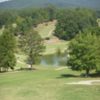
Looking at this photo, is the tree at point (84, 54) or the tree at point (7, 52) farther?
the tree at point (7, 52)

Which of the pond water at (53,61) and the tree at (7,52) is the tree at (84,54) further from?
the pond water at (53,61)

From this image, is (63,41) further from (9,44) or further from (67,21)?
(9,44)

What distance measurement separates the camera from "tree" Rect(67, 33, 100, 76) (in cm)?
5388

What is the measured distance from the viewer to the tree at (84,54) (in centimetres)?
5388

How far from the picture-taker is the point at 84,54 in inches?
2156

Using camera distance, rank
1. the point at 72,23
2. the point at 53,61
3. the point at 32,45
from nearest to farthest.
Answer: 1. the point at 32,45
2. the point at 53,61
3. the point at 72,23

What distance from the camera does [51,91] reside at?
3881 centimetres

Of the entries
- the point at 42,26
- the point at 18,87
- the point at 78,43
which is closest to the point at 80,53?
the point at 78,43

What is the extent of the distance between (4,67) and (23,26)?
102566 millimetres

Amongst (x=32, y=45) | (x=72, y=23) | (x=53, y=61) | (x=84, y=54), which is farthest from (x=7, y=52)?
(x=72, y=23)

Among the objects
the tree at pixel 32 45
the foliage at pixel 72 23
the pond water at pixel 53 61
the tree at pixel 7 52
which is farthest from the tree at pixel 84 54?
the foliage at pixel 72 23

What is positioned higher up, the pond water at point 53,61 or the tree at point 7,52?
the tree at point 7,52

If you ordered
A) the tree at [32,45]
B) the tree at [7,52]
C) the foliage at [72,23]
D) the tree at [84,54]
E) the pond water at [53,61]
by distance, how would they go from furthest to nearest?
the foliage at [72,23], the pond water at [53,61], the tree at [32,45], the tree at [7,52], the tree at [84,54]

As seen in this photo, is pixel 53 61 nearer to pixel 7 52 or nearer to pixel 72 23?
pixel 7 52
